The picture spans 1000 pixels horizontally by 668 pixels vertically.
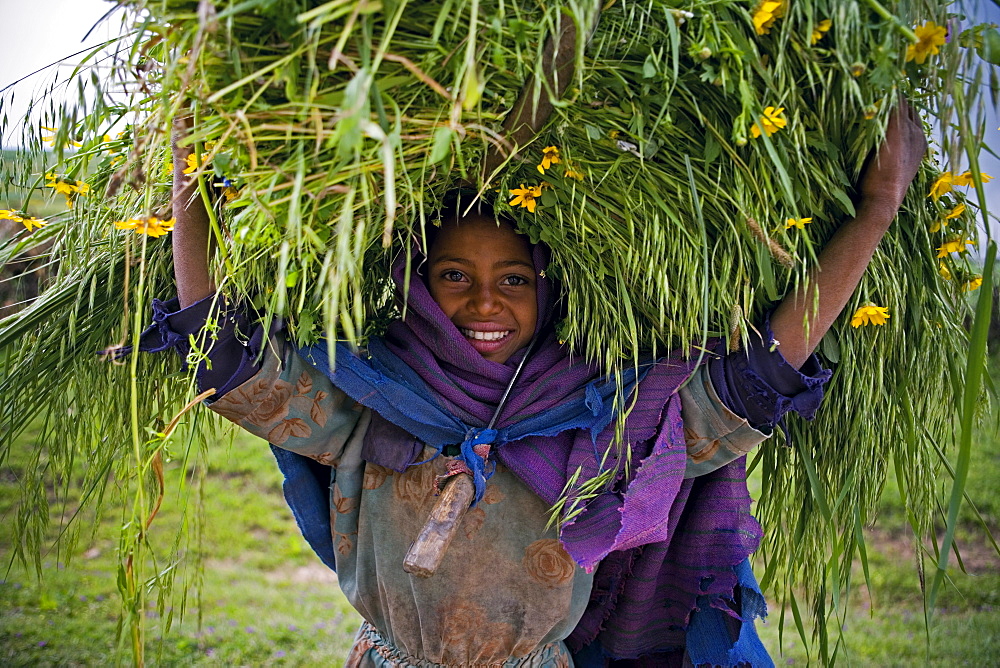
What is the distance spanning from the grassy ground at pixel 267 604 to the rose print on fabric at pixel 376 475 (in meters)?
1.46

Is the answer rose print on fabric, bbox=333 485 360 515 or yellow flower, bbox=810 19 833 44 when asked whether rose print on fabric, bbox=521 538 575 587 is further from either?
yellow flower, bbox=810 19 833 44

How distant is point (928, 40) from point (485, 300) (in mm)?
860

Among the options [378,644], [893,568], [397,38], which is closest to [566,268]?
[397,38]

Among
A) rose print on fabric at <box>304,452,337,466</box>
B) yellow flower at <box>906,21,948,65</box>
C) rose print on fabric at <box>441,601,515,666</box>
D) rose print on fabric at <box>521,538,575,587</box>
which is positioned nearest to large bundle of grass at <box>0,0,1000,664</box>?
yellow flower at <box>906,21,948,65</box>

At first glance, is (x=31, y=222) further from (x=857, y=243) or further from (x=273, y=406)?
(x=857, y=243)

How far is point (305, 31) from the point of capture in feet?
2.87

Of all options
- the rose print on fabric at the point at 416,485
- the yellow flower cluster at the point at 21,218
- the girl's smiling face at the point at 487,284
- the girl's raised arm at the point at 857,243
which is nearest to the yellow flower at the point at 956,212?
the girl's raised arm at the point at 857,243

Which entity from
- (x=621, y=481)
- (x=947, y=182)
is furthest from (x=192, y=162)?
(x=947, y=182)

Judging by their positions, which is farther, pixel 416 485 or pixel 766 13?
pixel 416 485

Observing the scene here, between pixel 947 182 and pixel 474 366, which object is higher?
pixel 947 182

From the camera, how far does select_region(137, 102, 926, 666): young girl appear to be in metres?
1.38

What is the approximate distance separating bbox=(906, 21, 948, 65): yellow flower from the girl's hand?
13 cm

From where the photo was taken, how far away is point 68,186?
1.38 m

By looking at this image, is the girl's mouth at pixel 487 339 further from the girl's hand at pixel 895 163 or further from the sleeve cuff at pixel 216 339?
the girl's hand at pixel 895 163
